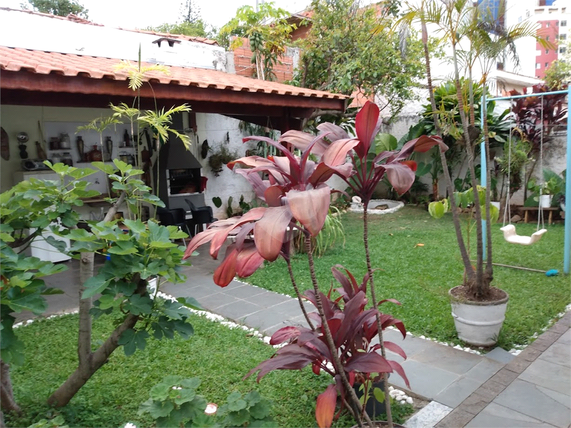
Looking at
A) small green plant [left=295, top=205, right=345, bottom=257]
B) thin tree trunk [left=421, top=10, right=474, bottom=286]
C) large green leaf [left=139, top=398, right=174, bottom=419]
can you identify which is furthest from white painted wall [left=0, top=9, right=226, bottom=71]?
large green leaf [left=139, top=398, right=174, bottom=419]

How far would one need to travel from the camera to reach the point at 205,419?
1785 mm

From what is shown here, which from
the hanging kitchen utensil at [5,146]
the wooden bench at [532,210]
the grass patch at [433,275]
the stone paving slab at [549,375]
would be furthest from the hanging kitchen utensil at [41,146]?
the wooden bench at [532,210]

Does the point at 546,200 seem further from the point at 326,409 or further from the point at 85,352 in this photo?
the point at 85,352

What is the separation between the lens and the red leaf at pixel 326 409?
83.8 inches

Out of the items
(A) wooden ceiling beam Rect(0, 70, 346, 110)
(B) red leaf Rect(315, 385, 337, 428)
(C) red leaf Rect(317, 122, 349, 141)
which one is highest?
(A) wooden ceiling beam Rect(0, 70, 346, 110)

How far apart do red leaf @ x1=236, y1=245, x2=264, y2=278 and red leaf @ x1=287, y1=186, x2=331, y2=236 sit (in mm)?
339

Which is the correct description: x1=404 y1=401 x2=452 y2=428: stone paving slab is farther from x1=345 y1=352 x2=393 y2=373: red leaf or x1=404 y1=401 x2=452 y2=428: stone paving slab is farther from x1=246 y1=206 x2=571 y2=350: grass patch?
x1=246 y1=206 x2=571 y2=350: grass patch

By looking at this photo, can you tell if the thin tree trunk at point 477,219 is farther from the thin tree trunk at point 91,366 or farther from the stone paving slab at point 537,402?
the thin tree trunk at point 91,366

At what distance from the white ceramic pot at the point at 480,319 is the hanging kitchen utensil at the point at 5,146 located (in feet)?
23.2

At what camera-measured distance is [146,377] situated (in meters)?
3.32

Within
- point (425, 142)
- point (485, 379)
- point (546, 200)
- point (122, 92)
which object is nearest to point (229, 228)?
point (425, 142)

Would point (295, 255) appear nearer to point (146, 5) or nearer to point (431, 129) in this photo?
point (146, 5)

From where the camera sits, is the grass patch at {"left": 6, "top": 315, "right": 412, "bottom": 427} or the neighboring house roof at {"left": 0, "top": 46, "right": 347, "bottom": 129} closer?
the grass patch at {"left": 6, "top": 315, "right": 412, "bottom": 427}

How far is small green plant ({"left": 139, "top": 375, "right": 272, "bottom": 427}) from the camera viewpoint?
1.79 meters
